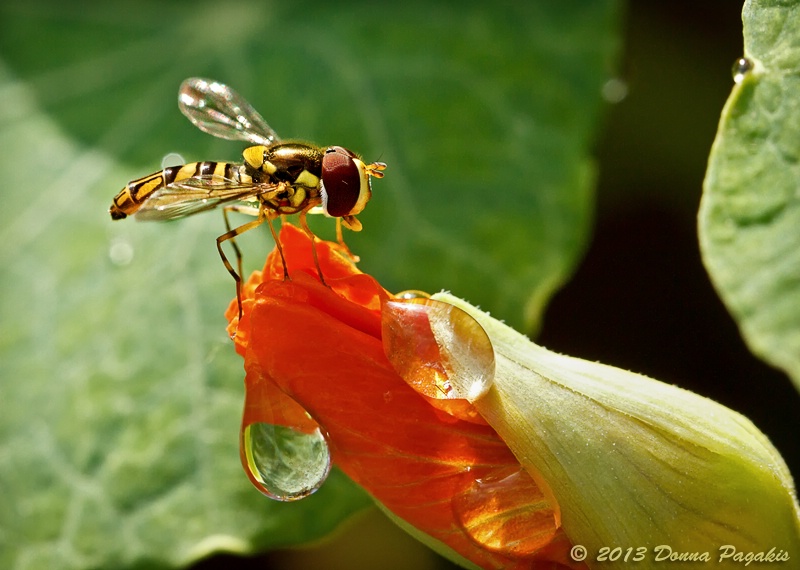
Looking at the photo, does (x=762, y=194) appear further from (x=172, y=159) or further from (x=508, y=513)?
(x=172, y=159)

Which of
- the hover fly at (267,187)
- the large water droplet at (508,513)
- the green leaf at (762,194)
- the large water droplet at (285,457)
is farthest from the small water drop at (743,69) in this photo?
the large water droplet at (285,457)

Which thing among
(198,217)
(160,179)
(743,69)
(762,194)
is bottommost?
(198,217)

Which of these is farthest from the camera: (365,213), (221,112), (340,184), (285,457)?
(365,213)

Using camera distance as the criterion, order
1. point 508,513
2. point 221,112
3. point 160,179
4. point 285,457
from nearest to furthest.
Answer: point 508,513 < point 285,457 < point 160,179 < point 221,112

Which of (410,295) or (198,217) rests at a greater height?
(410,295)

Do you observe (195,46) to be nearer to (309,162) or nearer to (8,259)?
(8,259)

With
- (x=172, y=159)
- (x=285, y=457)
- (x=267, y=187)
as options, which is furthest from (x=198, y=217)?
(x=285, y=457)
